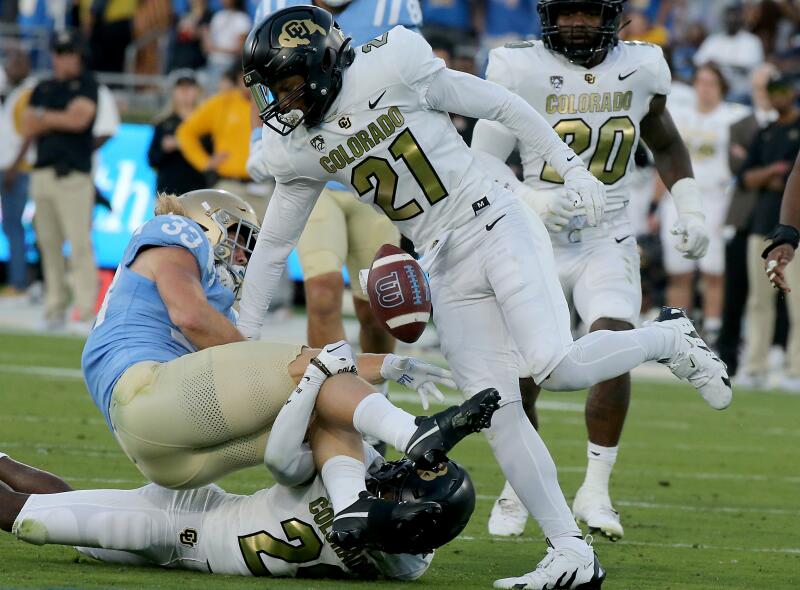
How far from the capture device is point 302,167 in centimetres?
473

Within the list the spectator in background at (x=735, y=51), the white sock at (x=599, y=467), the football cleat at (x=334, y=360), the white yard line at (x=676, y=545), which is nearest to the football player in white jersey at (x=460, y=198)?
the football cleat at (x=334, y=360)

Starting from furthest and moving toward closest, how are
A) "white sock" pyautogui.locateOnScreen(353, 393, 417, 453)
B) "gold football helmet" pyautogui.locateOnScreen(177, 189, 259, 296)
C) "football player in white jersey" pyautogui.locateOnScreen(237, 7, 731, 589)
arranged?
1. "gold football helmet" pyautogui.locateOnScreen(177, 189, 259, 296)
2. "football player in white jersey" pyautogui.locateOnScreen(237, 7, 731, 589)
3. "white sock" pyautogui.locateOnScreen(353, 393, 417, 453)

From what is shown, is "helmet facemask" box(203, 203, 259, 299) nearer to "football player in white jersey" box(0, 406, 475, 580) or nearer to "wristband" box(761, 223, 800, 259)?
"football player in white jersey" box(0, 406, 475, 580)

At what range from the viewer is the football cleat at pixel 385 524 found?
4043 millimetres

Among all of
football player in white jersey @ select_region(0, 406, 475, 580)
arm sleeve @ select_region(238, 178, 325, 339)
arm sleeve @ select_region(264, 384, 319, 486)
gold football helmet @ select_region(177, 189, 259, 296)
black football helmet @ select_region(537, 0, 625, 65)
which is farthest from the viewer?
black football helmet @ select_region(537, 0, 625, 65)

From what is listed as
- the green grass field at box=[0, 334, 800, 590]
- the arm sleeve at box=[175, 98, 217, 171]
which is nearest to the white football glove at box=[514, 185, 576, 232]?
the green grass field at box=[0, 334, 800, 590]

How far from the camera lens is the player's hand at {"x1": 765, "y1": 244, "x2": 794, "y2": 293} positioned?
5.32 metres

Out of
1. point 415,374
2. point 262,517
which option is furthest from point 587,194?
point 262,517

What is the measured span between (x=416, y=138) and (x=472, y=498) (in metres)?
1.13

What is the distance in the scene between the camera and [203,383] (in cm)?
431

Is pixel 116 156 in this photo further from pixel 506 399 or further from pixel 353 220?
pixel 506 399

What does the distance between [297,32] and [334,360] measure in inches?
40.0

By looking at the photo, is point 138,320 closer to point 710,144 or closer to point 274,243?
point 274,243

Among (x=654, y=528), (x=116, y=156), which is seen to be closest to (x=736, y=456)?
(x=654, y=528)
